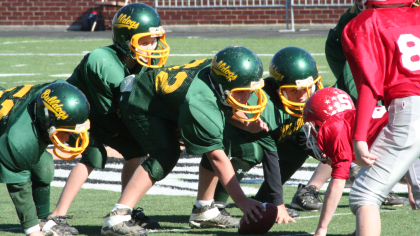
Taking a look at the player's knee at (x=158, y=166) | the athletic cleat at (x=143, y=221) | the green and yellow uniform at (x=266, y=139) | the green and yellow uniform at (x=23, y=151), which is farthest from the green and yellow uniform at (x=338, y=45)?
the green and yellow uniform at (x=23, y=151)

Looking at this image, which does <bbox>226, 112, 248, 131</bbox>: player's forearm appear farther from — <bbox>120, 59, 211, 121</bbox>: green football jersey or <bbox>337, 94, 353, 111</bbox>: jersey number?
<bbox>337, 94, 353, 111</bbox>: jersey number

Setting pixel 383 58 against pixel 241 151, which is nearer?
pixel 383 58

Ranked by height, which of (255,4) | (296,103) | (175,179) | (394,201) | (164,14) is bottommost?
(164,14)

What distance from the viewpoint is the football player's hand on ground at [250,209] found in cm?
332

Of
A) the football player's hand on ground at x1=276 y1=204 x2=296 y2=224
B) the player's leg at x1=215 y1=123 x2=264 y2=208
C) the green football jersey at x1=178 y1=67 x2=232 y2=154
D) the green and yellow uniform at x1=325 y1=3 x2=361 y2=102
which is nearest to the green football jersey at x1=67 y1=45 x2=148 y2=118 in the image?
the green football jersey at x1=178 y1=67 x2=232 y2=154

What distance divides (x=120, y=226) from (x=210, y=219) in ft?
1.88

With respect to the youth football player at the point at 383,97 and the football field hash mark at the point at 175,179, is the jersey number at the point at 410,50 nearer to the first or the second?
the youth football player at the point at 383,97

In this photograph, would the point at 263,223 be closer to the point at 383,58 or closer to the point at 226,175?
the point at 226,175

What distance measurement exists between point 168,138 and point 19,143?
926 millimetres

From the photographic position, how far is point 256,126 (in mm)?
3795

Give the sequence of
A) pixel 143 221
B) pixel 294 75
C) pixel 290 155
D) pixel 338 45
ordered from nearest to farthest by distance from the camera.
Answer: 1. pixel 143 221
2. pixel 294 75
3. pixel 290 155
4. pixel 338 45

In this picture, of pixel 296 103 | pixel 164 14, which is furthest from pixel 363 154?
pixel 164 14

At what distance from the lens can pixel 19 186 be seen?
315 centimetres

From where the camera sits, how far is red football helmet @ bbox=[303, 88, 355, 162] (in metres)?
3.25
